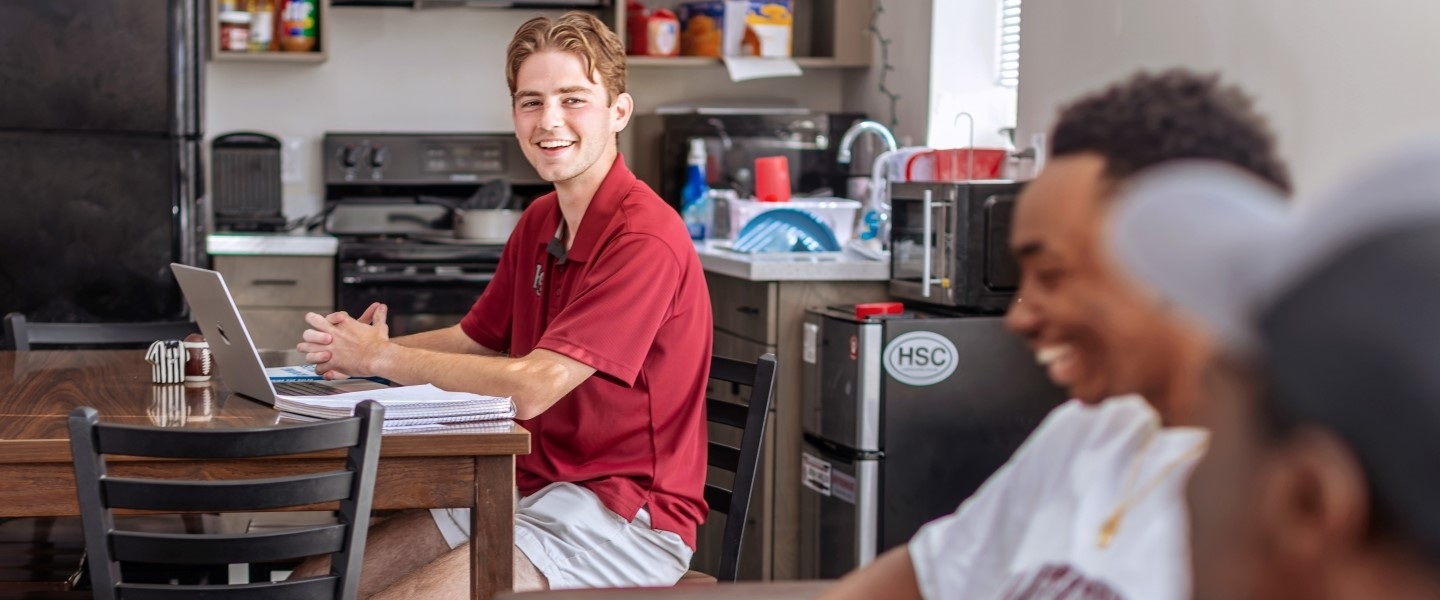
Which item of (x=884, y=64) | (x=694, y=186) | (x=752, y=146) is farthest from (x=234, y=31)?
(x=884, y=64)

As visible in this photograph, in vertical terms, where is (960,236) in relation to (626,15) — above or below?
below

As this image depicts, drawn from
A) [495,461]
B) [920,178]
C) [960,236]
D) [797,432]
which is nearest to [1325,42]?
[495,461]

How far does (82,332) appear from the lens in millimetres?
2633

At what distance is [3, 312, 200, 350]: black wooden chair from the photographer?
8.52 feet

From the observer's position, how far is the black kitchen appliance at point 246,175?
4.54m

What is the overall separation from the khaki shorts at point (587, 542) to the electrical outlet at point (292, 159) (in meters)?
3.15

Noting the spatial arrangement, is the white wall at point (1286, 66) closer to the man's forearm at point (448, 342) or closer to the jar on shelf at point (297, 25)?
the man's forearm at point (448, 342)

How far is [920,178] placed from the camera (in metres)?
3.47

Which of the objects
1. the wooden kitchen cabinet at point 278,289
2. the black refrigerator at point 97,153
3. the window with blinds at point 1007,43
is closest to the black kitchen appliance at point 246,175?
the wooden kitchen cabinet at point 278,289

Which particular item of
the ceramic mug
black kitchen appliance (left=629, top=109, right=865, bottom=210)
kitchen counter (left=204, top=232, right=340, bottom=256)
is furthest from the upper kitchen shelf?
the ceramic mug

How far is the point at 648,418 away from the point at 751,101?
3178 millimetres

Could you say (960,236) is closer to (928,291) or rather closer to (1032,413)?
(928,291)

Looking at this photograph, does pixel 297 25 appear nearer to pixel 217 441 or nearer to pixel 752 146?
pixel 752 146

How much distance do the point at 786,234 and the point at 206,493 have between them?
1.95m
